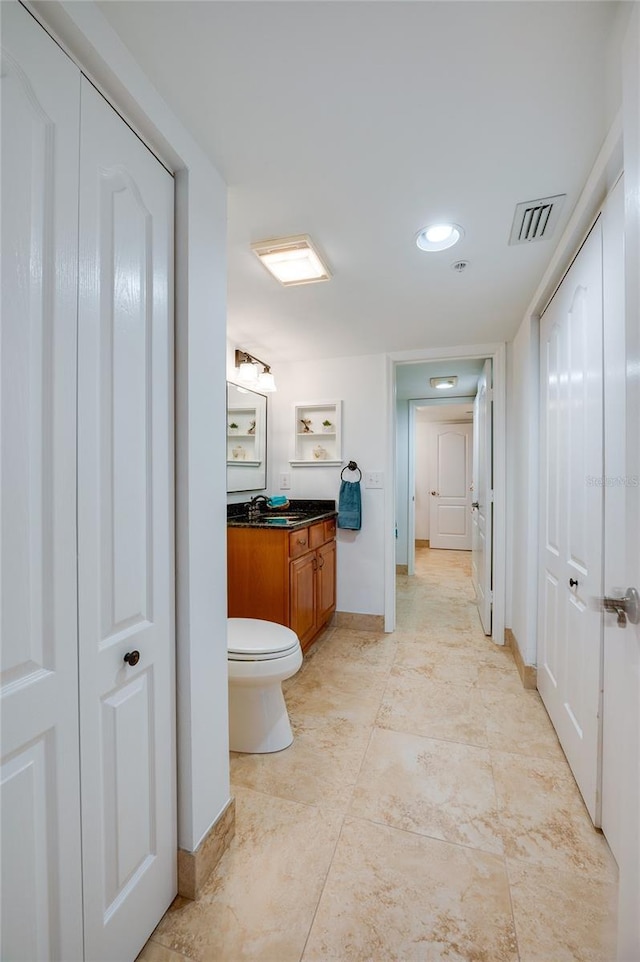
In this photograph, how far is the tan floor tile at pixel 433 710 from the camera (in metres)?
1.82

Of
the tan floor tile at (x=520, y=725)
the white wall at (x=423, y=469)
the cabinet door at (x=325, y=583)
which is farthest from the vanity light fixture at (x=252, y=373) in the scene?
the white wall at (x=423, y=469)

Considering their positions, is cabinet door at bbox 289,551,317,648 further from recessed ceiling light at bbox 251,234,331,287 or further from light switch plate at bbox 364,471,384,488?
recessed ceiling light at bbox 251,234,331,287

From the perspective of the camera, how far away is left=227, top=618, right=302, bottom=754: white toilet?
5.36ft

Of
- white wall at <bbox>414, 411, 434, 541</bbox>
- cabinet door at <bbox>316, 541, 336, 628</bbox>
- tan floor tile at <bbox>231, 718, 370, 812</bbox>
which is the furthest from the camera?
white wall at <bbox>414, 411, 434, 541</bbox>

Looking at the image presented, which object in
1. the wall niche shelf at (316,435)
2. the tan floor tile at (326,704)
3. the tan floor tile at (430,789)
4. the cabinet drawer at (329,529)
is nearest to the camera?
the tan floor tile at (430,789)

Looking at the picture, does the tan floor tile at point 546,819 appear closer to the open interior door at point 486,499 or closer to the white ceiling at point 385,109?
the open interior door at point 486,499

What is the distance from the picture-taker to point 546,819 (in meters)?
1.35

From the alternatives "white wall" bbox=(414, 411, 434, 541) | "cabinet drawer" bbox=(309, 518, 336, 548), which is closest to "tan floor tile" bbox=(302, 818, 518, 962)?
"cabinet drawer" bbox=(309, 518, 336, 548)

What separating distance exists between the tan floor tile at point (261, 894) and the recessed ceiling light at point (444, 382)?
139 inches

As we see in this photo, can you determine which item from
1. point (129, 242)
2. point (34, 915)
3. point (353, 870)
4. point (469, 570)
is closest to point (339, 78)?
point (129, 242)

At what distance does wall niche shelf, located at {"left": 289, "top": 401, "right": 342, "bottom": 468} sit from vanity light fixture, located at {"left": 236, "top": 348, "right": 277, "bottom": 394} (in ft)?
1.21

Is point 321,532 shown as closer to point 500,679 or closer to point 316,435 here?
Result: point 316,435

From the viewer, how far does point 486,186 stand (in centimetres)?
127

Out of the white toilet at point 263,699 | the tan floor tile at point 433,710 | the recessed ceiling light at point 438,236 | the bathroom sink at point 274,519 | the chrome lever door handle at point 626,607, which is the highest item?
the recessed ceiling light at point 438,236
